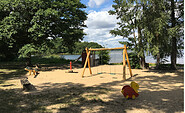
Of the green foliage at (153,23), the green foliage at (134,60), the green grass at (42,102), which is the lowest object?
the green grass at (42,102)

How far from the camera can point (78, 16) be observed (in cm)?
1705

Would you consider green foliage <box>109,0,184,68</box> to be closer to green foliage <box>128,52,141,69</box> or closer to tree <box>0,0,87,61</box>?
green foliage <box>128,52,141,69</box>

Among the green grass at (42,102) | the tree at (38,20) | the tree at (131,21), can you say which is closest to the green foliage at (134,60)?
the tree at (131,21)

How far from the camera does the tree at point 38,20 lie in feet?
44.3

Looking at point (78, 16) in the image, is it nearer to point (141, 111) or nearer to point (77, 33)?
point (77, 33)

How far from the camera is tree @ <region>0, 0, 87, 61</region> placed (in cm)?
1352

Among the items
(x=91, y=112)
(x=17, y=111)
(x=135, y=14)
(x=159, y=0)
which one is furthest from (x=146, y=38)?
(x=17, y=111)

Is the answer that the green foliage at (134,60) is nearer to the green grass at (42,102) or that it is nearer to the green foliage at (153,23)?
the green foliage at (153,23)

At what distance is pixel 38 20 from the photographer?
13.9 m

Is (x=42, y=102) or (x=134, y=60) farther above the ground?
(x=134, y=60)

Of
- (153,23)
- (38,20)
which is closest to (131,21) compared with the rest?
(153,23)

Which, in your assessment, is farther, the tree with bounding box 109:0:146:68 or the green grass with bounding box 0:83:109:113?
the tree with bounding box 109:0:146:68

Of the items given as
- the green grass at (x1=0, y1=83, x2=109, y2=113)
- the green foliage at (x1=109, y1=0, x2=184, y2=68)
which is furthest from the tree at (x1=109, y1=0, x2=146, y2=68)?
the green grass at (x1=0, y1=83, x2=109, y2=113)

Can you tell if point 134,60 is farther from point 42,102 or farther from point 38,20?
point 42,102
